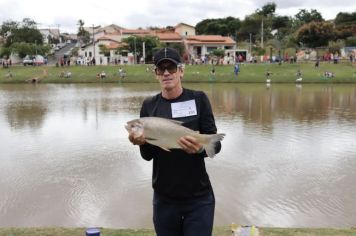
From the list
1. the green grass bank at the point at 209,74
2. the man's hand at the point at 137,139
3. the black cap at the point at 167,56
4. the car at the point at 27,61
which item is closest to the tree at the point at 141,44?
the green grass bank at the point at 209,74

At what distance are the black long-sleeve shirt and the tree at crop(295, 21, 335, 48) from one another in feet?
215

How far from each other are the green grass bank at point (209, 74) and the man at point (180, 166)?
40508mm

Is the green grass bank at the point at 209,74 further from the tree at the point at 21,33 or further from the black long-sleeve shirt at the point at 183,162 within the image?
the black long-sleeve shirt at the point at 183,162

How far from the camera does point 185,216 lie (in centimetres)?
369

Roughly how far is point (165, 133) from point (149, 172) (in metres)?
8.00

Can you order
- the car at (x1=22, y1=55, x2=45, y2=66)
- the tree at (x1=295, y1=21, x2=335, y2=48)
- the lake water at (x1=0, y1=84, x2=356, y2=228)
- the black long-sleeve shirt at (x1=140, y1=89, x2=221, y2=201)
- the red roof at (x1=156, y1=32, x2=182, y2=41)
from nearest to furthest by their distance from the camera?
1. the black long-sleeve shirt at (x1=140, y1=89, x2=221, y2=201)
2. the lake water at (x1=0, y1=84, x2=356, y2=228)
3. the tree at (x1=295, y1=21, x2=335, y2=48)
4. the car at (x1=22, y1=55, x2=45, y2=66)
5. the red roof at (x1=156, y1=32, x2=182, y2=41)

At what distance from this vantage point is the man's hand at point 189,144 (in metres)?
3.36

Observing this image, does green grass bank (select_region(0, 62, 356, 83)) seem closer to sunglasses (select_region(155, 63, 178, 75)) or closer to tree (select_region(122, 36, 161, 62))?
tree (select_region(122, 36, 161, 62))

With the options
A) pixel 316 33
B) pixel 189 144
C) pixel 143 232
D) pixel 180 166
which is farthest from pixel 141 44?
pixel 189 144

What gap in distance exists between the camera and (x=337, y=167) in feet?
38.1

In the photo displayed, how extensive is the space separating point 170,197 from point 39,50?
244 ft

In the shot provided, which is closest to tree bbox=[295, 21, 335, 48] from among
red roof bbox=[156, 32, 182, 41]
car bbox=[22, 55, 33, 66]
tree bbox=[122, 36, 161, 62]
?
tree bbox=[122, 36, 161, 62]

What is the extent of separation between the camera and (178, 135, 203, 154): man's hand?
3.36 m

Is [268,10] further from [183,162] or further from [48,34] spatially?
[183,162]
